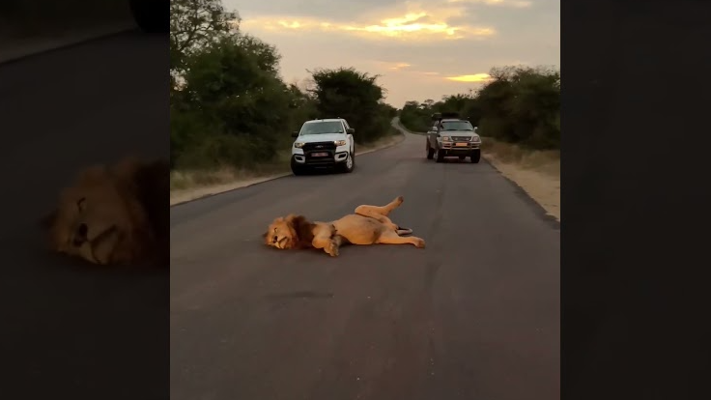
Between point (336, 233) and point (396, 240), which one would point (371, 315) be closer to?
point (336, 233)

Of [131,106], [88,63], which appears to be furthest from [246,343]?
[88,63]

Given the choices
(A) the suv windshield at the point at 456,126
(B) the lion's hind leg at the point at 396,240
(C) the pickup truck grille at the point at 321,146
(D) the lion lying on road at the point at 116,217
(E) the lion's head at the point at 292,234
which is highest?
(A) the suv windshield at the point at 456,126

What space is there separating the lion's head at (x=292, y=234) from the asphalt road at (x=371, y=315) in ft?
0.65

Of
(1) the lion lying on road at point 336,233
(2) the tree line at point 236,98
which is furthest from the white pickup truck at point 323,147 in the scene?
(1) the lion lying on road at point 336,233

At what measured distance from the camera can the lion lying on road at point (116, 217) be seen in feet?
19.4

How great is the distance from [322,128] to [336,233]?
980cm

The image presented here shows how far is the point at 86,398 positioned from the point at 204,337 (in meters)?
1.02

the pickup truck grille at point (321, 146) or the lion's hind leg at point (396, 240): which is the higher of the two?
the pickup truck grille at point (321, 146)

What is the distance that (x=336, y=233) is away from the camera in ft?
25.1

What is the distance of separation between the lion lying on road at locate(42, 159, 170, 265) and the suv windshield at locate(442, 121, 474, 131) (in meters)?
18.8

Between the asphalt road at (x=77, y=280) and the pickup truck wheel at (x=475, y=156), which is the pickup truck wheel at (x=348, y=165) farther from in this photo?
the pickup truck wheel at (x=475, y=156)
